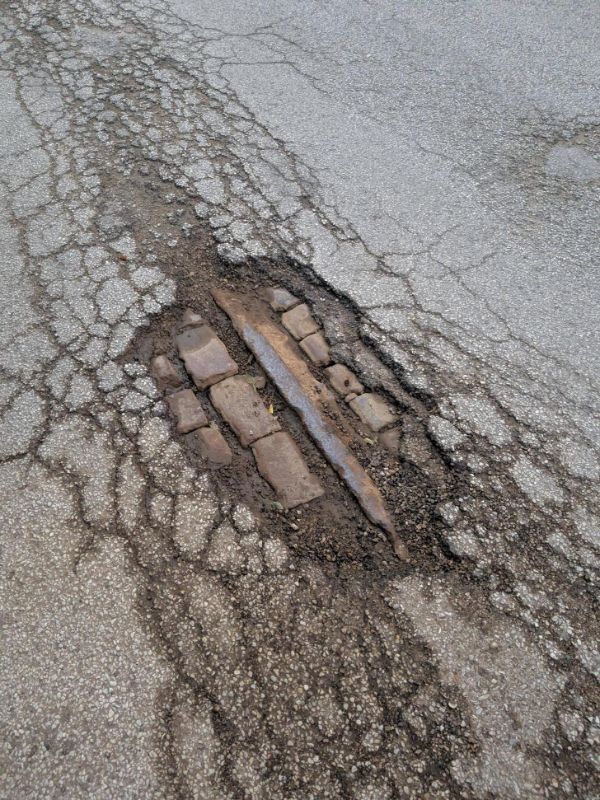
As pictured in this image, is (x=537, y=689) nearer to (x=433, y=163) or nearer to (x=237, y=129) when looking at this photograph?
(x=433, y=163)

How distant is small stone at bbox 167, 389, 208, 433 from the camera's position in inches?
92.6

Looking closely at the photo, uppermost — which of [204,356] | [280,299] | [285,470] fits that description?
[280,299]

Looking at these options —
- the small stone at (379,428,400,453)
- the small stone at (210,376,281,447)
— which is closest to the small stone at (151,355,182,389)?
the small stone at (210,376,281,447)

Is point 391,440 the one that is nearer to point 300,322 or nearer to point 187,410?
point 300,322

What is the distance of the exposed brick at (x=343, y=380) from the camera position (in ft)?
8.18


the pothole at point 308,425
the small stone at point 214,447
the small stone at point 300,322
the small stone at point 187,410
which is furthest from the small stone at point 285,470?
the small stone at point 300,322

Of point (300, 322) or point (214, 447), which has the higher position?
point (300, 322)

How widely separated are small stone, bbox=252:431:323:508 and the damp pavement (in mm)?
66

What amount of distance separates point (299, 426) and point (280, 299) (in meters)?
0.72

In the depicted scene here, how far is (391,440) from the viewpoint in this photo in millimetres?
2342

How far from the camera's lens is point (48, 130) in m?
3.61

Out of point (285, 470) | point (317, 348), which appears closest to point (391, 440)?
point (285, 470)

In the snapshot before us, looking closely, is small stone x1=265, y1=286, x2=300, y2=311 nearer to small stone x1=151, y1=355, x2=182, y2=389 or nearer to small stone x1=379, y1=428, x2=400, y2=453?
small stone x1=151, y1=355, x2=182, y2=389

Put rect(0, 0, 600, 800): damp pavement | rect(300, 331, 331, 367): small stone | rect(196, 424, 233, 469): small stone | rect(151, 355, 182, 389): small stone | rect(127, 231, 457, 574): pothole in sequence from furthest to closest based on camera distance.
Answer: rect(300, 331, 331, 367): small stone, rect(151, 355, 182, 389): small stone, rect(196, 424, 233, 469): small stone, rect(127, 231, 457, 574): pothole, rect(0, 0, 600, 800): damp pavement
